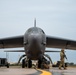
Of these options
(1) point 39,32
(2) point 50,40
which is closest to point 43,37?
(1) point 39,32

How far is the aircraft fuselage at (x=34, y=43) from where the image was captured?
17875mm

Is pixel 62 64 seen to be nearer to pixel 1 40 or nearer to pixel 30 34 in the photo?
pixel 30 34

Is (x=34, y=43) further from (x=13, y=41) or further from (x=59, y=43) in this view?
(x=59, y=43)

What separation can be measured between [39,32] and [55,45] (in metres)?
7.30

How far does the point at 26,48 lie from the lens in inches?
727

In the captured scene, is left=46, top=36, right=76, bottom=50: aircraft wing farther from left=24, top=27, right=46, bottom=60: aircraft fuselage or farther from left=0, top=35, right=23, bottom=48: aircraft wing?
left=24, top=27, right=46, bottom=60: aircraft fuselage

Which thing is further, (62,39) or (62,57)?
(62,39)

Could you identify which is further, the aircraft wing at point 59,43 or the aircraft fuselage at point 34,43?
the aircraft wing at point 59,43

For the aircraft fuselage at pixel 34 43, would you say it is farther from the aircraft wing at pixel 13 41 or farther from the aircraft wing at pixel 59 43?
the aircraft wing at pixel 59 43

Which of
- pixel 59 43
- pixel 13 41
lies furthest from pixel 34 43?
pixel 59 43

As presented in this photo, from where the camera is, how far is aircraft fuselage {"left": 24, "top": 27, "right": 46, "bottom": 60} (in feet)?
58.6

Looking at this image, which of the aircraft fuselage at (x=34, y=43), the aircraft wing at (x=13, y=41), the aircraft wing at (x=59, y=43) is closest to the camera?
the aircraft fuselage at (x=34, y=43)

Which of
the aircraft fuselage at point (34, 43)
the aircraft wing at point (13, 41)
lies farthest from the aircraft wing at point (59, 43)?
the aircraft fuselage at point (34, 43)

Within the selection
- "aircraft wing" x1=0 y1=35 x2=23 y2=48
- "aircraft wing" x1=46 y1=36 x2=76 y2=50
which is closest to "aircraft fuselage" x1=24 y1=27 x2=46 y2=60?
"aircraft wing" x1=0 y1=35 x2=23 y2=48
